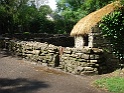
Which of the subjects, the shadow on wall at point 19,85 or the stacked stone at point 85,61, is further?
the stacked stone at point 85,61

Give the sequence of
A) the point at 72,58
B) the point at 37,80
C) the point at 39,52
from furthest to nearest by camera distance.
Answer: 1. the point at 39,52
2. the point at 72,58
3. the point at 37,80

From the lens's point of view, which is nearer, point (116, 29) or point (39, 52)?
point (116, 29)

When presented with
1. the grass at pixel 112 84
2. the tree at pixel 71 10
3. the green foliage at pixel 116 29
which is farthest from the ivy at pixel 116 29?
the tree at pixel 71 10

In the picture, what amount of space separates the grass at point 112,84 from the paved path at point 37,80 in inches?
16.7

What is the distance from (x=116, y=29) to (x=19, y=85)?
669 centimetres

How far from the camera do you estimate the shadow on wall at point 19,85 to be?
422 inches

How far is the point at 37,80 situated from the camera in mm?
12336

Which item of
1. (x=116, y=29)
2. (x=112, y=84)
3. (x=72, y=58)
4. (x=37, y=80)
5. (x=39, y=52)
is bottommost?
(x=112, y=84)

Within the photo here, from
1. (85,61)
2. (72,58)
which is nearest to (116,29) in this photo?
(85,61)

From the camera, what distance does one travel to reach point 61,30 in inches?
1559

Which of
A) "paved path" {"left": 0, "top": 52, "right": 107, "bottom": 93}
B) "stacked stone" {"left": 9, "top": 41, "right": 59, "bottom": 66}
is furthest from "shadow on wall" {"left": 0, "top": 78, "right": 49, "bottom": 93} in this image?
"stacked stone" {"left": 9, "top": 41, "right": 59, "bottom": 66}

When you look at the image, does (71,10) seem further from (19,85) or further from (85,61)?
(19,85)

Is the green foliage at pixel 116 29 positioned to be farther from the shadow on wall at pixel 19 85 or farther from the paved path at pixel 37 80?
the shadow on wall at pixel 19 85

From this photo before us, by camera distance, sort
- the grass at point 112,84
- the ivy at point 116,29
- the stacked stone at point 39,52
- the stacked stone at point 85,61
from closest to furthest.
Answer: the grass at point 112,84 < the stacked stone at point 85,61 < the ivy at point 116,29 < the stacked stone at point 39,52
